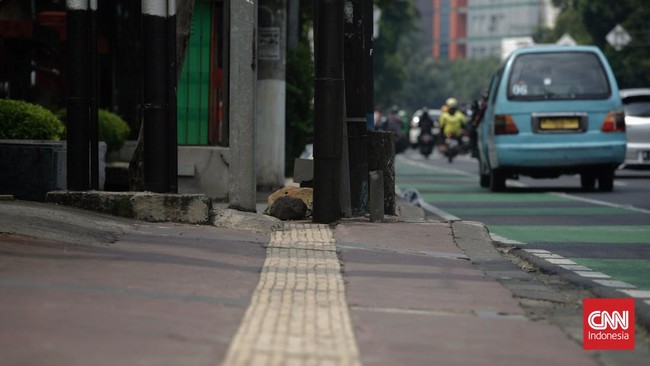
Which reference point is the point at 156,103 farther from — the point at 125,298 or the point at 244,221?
the point at 125,298

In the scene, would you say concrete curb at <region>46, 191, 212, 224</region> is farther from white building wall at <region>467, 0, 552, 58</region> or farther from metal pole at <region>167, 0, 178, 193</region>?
white building wall at <region>467, 0, 552, 58</region>

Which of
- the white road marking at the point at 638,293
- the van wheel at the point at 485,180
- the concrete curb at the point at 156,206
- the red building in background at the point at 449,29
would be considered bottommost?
the van wheel at the point at 485,180

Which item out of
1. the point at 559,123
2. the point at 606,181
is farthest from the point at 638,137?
the point at 559,123

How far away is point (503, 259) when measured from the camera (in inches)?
466

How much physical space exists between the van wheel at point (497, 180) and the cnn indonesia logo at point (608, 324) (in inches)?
603

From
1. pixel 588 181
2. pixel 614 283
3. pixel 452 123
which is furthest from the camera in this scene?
pixel 452 123

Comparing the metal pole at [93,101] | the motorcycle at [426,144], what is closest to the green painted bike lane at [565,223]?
the metal pole at [93,101]

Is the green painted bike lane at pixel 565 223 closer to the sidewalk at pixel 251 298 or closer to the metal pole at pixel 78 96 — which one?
the sidewalk at pixel 251 298

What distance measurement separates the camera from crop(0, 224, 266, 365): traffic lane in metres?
6.73

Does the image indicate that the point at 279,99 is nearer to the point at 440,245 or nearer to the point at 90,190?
the point at 90,190

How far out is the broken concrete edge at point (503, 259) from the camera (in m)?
8.94

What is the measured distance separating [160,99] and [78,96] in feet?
2.57

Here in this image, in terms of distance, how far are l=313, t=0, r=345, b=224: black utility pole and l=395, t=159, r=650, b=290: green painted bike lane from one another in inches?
64.3

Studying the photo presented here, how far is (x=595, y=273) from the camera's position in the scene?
1107 centimetres
